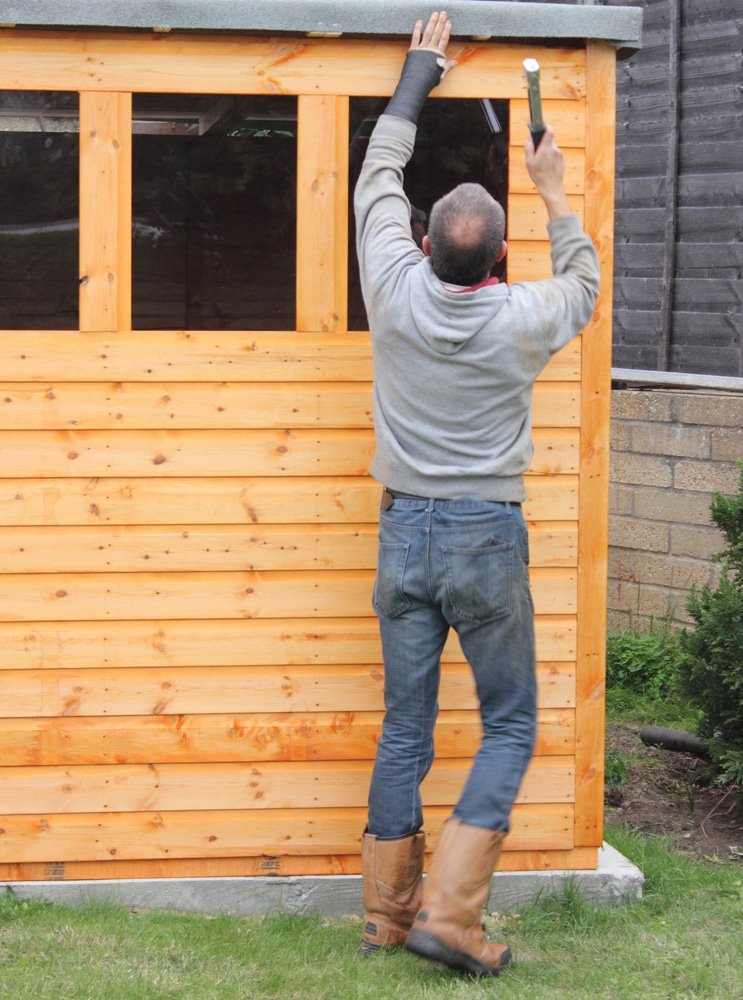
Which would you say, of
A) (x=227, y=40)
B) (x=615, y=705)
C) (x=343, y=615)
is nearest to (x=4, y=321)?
(x=227, y=40)

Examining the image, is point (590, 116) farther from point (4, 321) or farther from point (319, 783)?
point (319, 783)

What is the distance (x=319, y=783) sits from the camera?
4.59 meters

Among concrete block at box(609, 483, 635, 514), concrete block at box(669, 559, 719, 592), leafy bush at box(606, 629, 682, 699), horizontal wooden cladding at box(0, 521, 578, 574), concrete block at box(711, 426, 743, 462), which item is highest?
concrete block at box(711, 426, 743, 462)

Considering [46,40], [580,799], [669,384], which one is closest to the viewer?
[46,40]

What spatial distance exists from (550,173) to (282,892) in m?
2.44

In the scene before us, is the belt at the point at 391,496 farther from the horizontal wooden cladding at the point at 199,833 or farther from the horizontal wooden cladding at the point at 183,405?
the horizontal wooden cladding at the point at 199,833

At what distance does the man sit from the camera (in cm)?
386

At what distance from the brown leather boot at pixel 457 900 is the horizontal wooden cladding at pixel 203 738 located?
700 millimetres

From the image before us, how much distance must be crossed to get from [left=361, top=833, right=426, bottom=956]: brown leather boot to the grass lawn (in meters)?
0.08

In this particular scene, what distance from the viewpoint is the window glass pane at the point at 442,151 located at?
175 inches

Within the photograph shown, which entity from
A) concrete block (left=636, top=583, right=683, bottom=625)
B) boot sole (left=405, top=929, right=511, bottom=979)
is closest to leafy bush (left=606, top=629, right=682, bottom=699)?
concrete block (left=636, top=583, right=683, bottom=625)

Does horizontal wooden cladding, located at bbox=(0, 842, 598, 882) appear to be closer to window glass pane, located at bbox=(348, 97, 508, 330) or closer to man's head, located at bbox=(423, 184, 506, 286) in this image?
window glass pane, located at bbox=(348, 97, 508, 330)

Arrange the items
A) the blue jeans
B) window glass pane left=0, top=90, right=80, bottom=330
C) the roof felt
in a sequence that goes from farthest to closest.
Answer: window glass pane left=0, top=90, right=80, bottom=330
the roof felt
the blue jeans

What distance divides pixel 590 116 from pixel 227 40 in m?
1.18
